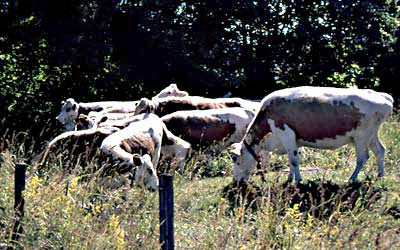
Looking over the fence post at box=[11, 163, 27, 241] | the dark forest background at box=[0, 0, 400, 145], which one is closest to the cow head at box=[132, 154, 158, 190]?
the fence post at box=[11, 163, 27, 241]

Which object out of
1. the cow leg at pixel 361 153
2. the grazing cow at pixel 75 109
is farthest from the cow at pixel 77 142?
the grazing cow at pixel 75 109

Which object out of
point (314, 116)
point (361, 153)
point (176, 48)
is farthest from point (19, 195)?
point (176, 48)

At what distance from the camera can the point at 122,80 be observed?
23281 mm

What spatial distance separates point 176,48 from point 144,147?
10597 mm

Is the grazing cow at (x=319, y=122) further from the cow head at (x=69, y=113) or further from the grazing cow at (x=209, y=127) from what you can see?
the cow head at (x=69, y=113)

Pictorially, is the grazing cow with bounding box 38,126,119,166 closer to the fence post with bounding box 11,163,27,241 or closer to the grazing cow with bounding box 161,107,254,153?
the grazing cow with bounding box 161,107,254,153

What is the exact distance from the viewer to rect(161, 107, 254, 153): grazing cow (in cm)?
1511

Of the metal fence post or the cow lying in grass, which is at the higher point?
the metal fence post

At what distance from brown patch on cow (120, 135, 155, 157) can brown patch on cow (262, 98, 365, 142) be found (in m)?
1.88

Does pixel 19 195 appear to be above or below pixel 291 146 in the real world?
above

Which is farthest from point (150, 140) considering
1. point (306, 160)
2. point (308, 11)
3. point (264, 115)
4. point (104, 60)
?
point (308, 11)

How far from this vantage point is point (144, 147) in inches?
481

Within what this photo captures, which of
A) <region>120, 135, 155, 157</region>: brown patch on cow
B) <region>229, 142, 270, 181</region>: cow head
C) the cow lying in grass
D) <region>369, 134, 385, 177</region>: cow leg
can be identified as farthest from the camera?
the cow lying in grass

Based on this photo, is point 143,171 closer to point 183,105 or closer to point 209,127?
point 209,127
